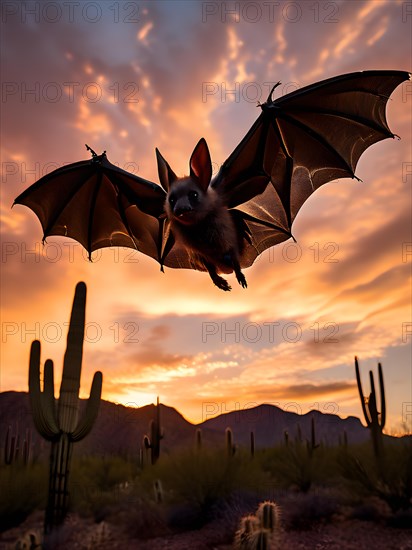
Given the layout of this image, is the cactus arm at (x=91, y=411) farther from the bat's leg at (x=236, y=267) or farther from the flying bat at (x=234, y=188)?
the bat's leg at (x=236, y=267)

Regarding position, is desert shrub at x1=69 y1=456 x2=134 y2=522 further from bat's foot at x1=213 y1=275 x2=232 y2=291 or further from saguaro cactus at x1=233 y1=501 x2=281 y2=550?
bat's foot at x1=213 y1=275 x2=232 y2=291

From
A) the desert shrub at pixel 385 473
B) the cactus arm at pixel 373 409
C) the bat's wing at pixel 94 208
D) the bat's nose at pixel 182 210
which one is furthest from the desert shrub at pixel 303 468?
the bat's nose at pixel 182 210

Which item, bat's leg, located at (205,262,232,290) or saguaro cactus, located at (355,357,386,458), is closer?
bat's leg, located at (205,262,232,290)

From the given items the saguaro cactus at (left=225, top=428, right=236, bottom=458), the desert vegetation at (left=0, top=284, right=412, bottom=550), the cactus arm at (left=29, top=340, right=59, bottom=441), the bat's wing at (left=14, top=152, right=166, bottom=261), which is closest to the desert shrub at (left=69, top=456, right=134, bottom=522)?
the desert vegetation at (left=0, top=284, right=412, bottom=550)

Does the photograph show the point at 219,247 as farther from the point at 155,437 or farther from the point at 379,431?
the point at 155,437

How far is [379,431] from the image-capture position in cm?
1160

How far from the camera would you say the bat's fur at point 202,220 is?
4180 mm

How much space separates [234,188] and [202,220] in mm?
665

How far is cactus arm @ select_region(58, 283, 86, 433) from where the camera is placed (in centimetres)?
866

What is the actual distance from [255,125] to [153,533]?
8.31 m

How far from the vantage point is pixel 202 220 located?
167 inches

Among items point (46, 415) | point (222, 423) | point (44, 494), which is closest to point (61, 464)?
point (46, 415)

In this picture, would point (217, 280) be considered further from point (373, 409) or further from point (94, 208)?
point (373, 409)

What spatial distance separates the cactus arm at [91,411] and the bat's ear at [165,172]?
606 cm
